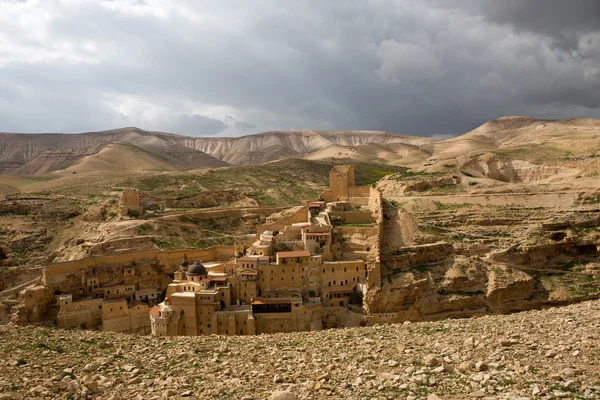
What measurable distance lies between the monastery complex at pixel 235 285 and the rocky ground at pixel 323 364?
1244 cm

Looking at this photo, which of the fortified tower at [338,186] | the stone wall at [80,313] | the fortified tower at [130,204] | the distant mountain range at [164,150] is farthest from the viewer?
the distant mountain range at [164,150]

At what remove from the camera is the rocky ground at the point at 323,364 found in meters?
10.2

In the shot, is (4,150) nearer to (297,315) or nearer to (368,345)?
(297,315)

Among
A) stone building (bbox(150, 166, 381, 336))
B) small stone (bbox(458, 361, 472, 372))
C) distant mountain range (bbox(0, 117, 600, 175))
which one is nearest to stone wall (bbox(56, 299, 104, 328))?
stone building (bbox(150, 166, 381, 336))

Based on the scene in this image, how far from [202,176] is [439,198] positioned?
48.3 meters

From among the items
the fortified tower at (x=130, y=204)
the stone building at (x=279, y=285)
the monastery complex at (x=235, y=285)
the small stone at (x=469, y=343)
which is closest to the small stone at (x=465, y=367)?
the small stone at (x=469, y=343)

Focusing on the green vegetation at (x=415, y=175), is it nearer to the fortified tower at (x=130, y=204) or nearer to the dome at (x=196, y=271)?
the dome at (x=196, y=271)

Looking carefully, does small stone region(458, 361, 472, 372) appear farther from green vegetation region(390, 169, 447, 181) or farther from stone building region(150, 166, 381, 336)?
green vegetation region(390, 169, 447, 181)

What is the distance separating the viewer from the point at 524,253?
3509 centimetres

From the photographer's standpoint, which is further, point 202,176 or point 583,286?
point 202,176

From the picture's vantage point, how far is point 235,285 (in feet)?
102

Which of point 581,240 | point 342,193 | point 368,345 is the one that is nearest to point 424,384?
point 368,345

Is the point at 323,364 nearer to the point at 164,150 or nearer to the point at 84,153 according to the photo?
the point at 84,153

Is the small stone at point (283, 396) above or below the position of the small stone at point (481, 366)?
below
